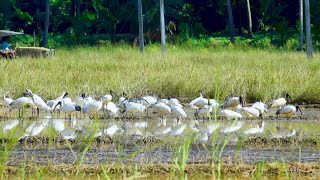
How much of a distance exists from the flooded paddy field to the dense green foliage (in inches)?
887

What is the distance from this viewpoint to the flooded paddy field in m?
7.93

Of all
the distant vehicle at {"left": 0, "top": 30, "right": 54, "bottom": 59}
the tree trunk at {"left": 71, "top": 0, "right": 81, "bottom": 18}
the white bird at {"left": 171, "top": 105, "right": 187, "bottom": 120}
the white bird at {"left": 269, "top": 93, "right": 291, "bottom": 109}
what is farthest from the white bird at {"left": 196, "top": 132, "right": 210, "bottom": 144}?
the tree trunk at {"left": 71, "top": 0, "right": 81, "bottom": 18}

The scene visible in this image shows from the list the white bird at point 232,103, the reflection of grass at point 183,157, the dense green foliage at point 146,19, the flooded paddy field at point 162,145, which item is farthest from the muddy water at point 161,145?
the dense green foliage at point 146,19

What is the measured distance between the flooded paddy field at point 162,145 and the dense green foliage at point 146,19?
22531 millimetres

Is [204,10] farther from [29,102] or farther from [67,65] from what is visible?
[29,102]

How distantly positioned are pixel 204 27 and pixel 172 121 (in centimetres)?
2710

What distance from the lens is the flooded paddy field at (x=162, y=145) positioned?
7934mm

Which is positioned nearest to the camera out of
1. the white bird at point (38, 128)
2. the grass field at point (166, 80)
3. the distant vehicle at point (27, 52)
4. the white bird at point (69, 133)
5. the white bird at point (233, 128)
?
the white bird at point (69, 133)

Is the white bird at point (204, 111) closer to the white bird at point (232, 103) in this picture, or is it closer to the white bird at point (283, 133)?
the white bird at point (232, 103)

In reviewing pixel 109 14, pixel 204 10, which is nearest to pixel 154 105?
pixel 109 14

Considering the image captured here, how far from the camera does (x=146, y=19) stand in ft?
122

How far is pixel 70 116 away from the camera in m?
13.8

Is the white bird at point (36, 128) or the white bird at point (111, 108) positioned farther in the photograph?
the white bird at point (111, 108)

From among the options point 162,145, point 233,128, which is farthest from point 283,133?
point 162,145
